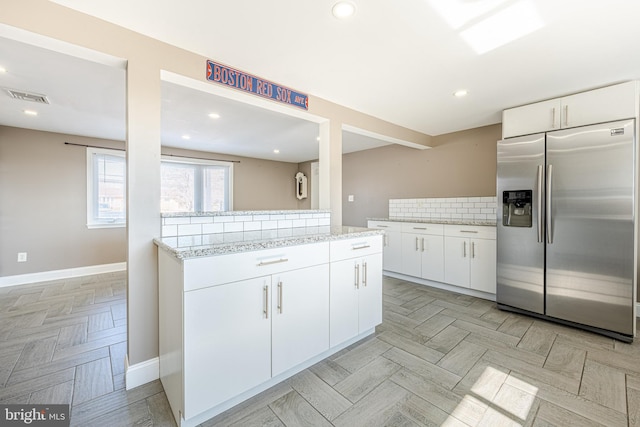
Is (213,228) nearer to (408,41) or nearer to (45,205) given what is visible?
(408,41)

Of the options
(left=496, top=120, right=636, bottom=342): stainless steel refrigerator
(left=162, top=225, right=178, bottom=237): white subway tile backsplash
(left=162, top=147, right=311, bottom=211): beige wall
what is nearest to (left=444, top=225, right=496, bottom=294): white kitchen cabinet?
(left=496, top=120, right=636, bottom=342): stainless steel refrigerator

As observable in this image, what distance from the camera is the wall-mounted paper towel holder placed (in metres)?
6.59

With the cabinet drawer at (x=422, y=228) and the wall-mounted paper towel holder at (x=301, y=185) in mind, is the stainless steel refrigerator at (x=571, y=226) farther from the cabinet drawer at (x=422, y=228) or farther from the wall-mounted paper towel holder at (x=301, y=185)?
the wall-mounted paper towel holder at (x=301, y=185)

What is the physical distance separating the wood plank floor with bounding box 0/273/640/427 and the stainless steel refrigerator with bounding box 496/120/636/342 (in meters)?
0.25

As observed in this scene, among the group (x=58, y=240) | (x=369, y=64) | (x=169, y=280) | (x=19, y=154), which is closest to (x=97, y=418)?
(x=169, y=280)

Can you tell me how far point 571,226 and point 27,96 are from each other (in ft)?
17.4

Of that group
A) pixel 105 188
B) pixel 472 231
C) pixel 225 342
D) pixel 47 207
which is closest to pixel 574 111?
pixel 472 231

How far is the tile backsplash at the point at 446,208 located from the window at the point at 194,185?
11.5ft

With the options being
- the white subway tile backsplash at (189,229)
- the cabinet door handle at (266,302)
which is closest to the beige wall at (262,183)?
the white subway tile backsplash at (189,229)

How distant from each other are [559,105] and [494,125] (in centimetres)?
98

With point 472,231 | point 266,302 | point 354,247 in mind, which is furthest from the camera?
point 472,231

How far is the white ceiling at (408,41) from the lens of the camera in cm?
148

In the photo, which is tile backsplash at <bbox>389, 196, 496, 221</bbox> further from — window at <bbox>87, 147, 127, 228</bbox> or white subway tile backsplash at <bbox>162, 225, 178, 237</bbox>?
window at <bbox>87, 147, 127, 228</bbox>

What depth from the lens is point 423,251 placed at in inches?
142
